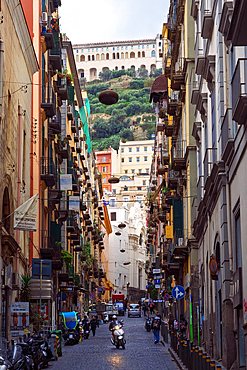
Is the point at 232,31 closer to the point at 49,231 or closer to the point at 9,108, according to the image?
the point at 9,108

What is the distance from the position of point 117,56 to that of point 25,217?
172 meters

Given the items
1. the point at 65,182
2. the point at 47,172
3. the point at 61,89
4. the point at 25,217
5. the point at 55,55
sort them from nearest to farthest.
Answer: the point at 25,217, the point at 47,172, the point at 65,182, the point at 55,55, the point at 61,89

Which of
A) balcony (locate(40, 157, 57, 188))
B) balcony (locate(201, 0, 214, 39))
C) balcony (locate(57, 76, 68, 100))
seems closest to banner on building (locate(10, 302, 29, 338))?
balcony (locate(201, 0, 214, 39))

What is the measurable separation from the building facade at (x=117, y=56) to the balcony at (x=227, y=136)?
564 feet

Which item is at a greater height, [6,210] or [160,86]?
[160,86]

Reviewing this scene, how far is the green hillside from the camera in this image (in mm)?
164750

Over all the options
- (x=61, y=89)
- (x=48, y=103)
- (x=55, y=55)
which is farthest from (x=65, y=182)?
(x=61, y=89)

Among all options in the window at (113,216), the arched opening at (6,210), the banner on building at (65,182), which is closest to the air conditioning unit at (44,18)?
the banner on building at (65,182)

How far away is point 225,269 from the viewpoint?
15.9m

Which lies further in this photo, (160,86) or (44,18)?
(160,86)

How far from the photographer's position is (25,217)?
19422mm

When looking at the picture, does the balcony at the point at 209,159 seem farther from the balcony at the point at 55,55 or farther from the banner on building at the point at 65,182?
the balcony at the point at 55,55

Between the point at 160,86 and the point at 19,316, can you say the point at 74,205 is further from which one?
the point at 19,316

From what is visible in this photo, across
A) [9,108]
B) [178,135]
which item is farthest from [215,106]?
[178,135]
